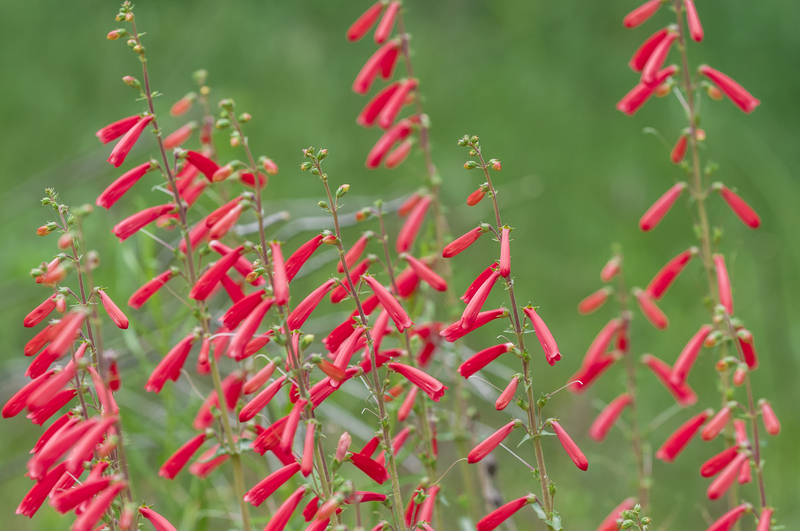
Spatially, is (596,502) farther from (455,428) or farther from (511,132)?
(511,132)

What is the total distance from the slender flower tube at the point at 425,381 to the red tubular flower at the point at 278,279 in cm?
33

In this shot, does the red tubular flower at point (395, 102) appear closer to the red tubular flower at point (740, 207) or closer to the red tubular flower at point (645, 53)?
the red tubular flower at point (645, 53)

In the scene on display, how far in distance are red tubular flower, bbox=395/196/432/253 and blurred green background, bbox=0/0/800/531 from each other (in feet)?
7.20

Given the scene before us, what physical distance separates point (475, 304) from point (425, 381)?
200 mm

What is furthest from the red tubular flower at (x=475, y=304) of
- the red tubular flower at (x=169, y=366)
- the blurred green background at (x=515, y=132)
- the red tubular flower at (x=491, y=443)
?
the blurred green background at (x=515, y=132)

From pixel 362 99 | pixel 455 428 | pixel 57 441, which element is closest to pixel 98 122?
pixel 362 99

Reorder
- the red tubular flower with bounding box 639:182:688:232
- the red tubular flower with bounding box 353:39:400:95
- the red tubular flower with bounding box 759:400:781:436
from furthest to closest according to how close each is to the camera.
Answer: the red tubular flower with bounding box 353:39:400:95, the red tubular flower with bounding box 639:182:688:232, the red tubular flower with bounding box 759:400:781:436

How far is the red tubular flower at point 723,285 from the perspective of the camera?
7.69 feet

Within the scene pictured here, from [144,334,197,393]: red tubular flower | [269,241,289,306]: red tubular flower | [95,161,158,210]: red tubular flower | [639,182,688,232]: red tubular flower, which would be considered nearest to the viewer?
[269,241,289,306]: red tubular flower

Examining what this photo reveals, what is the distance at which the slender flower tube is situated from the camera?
163 centimetres

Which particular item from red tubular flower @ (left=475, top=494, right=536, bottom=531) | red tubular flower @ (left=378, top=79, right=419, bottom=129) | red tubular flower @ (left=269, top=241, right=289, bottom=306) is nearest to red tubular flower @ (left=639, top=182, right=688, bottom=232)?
red tubular flower @ (left=378, top=79, right=419, bottom=129)

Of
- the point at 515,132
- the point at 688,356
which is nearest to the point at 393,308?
the point at 688,356

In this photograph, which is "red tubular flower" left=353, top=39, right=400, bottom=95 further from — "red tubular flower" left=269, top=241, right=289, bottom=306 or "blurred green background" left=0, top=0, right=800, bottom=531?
"blurred green background" left=0, top=0, right=800, bottom=531

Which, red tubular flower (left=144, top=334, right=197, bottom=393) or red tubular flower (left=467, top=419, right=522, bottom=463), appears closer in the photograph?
red tubular flower (left=467, top=419, right=522, bottom=463)
